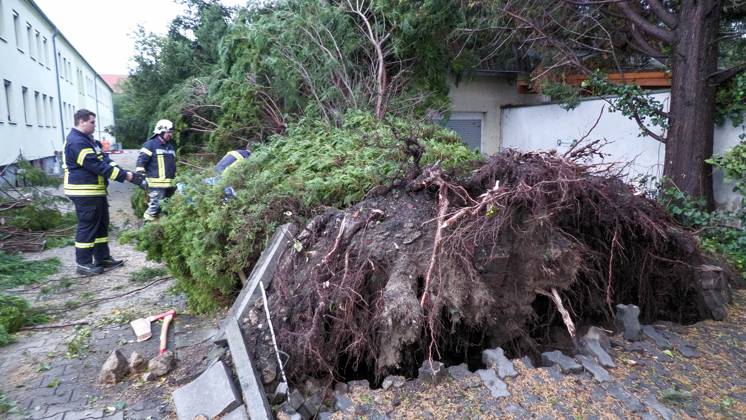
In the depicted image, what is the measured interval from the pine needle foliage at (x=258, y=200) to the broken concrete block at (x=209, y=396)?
1.36 meters

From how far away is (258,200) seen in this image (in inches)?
186

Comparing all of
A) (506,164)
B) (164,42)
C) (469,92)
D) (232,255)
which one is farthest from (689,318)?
(164,42)

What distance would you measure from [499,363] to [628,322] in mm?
1389

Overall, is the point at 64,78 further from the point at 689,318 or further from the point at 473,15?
the point at 689,318

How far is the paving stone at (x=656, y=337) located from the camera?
3.86 meters

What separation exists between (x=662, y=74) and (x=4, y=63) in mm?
19329

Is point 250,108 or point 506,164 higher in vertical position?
point 250,108

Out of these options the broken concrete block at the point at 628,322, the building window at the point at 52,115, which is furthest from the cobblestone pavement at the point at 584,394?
the building window at the point at 52,115

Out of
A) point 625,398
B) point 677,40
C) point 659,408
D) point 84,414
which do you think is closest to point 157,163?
point 84,414

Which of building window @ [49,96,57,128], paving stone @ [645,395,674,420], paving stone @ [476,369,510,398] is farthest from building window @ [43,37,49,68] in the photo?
paving stone @ [645,395,674,420]

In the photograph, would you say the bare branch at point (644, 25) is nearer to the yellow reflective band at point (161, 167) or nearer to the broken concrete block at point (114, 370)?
the yellow reflective band at point (161, 167)

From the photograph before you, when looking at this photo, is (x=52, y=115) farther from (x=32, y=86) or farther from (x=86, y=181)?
(x=86, y=181)

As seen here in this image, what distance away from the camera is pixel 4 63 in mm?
15844

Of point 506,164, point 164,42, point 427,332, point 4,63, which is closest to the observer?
point 427,332
